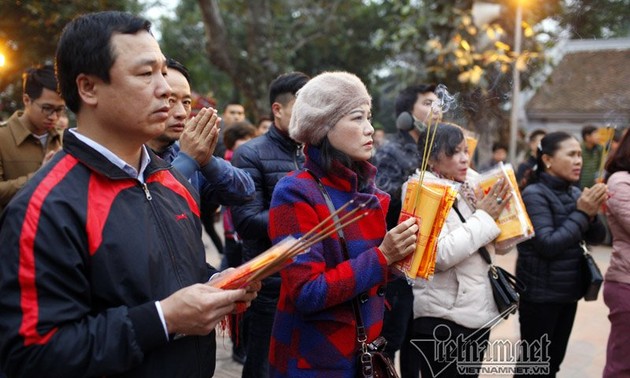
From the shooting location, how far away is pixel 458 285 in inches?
118

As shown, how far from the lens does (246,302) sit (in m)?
1.74

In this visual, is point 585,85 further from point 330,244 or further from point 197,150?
point 197,150

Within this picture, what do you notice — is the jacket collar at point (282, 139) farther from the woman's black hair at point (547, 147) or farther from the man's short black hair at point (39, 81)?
the woman's black hair at point (547, 147)

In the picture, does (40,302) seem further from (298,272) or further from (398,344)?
A: (398,344)

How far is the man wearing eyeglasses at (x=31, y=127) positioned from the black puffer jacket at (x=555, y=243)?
327cm

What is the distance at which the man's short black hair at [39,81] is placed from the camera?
3.53m

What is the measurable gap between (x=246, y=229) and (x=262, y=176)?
340mm

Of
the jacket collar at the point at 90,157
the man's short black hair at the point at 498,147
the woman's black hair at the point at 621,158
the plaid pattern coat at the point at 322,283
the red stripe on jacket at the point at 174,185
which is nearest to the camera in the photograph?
the jacket collar at the point at 90,157

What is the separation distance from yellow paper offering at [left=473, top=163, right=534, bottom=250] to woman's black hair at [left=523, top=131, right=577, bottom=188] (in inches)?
36.6

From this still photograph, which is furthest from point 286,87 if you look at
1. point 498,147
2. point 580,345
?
point 498,147

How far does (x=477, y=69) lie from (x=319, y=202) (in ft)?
25.0

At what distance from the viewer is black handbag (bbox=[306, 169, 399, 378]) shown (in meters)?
2.16

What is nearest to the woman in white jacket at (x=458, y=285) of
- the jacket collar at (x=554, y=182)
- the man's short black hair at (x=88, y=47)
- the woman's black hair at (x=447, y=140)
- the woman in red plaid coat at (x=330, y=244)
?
the woman's black hair at (x=447, y=140)

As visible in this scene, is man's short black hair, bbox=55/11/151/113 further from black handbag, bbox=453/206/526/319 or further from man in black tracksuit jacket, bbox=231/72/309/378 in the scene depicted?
black handbag, bbox=453/206/526/319
